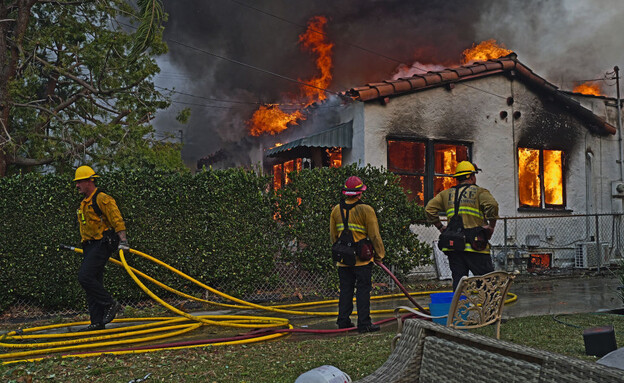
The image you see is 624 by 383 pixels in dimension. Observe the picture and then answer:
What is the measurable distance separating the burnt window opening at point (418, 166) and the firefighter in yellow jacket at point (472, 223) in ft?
18.7

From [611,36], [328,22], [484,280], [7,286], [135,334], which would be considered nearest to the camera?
[484,280]

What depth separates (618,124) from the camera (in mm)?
14711

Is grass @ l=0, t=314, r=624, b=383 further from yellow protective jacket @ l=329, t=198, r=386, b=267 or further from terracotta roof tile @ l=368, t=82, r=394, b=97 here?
terracotta roof tile @ l=368, t=82, r=394, b=97

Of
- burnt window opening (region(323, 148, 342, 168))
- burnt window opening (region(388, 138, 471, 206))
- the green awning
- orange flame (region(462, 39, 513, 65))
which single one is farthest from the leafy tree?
orange flame (region(462, 39, 513, 65))

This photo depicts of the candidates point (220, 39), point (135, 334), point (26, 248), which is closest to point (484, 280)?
point (135, 334)

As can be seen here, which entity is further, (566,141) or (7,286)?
(566,141)

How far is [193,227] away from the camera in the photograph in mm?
8656

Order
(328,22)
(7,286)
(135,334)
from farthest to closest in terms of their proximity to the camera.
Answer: (328,22) < (7,286) < (135,334)

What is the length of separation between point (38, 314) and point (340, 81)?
18.5 metres

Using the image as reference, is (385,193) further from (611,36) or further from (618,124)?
(611,36)

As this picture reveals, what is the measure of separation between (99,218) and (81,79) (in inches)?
259

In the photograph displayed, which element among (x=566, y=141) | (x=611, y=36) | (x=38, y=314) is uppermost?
(x=611, y=36)

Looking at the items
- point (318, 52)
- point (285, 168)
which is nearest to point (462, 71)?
point (285, 168)

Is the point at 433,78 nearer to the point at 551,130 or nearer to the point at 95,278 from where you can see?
the point at 551,130
